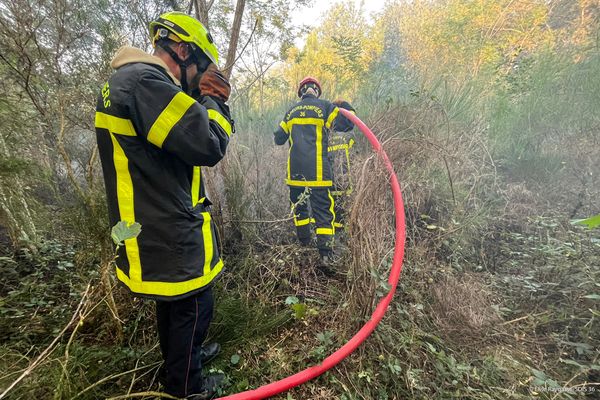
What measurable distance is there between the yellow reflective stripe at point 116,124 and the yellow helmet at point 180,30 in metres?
0.58

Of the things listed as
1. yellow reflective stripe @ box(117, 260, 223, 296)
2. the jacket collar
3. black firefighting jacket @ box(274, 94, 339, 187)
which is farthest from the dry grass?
the jacket collar

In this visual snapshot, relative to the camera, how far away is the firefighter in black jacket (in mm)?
1241

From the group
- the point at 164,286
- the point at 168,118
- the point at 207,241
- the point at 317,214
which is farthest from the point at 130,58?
the point at 317,214

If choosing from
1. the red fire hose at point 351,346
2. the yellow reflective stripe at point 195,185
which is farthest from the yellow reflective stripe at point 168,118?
the red fire hose at point 351,346

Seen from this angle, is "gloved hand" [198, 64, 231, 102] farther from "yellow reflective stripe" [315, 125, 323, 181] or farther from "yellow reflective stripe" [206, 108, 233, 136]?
"yellow reflective stripe" [315, 125, 323, 181]

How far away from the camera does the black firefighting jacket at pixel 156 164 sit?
1.23m

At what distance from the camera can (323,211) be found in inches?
139

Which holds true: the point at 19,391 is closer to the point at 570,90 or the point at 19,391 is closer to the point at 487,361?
the point at 487,361

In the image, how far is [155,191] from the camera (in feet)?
4.39

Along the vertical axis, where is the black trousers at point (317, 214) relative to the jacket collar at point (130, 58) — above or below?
below

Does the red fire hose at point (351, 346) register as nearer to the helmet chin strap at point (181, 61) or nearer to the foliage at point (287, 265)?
the foliage at point (287, 265)

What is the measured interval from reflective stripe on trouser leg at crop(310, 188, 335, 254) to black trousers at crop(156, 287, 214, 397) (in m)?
1.96

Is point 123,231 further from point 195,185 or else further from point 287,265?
point 287,265

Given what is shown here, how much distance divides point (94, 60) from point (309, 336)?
10.8 ft
